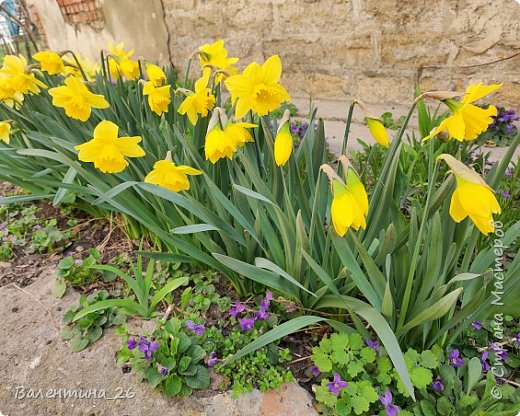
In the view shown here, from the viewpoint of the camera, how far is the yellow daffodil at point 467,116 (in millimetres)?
943

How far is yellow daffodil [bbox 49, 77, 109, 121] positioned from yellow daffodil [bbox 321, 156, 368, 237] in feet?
3.48

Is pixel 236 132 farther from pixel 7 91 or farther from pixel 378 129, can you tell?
pixel 7 91

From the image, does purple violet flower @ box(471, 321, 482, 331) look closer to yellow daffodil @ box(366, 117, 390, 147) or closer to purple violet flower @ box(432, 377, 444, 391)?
purple violet flower @ box(432, 377, 444, 391)

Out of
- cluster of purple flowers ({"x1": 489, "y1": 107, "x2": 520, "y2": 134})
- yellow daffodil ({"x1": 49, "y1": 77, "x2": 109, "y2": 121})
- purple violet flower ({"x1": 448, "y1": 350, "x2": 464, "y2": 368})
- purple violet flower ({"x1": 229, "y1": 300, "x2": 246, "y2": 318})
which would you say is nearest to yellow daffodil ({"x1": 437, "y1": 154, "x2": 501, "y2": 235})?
purple violet flower ({"x1": 448, "y1": 350, "x2": 464, "y2": 368})

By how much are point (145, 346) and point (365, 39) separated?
279cm

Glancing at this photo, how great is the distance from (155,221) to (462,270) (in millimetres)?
1094

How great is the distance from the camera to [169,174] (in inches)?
50.3

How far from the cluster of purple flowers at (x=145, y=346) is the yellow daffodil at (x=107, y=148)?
548 millimetres

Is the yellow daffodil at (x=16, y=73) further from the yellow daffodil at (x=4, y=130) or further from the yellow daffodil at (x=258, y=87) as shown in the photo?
the yellow daffodil at (x=258, y=87)

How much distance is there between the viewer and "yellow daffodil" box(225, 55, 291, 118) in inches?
45.2

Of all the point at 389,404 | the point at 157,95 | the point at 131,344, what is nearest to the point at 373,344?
the point at 389,404

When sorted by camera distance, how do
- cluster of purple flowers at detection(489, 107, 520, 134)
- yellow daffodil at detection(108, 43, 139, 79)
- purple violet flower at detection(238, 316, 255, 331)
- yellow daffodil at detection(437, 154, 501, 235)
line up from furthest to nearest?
cluster of purple flowers at detection(489, 107, 520, 134), yellow daffodil at detection(108, 43, 139, 79), purple violet flower at detection(238, 316, 255, 331), yellow daffodil at detection(437, 154, 501, 235)

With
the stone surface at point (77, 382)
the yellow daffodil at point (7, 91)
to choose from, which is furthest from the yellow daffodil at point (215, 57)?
the stone surface at point (77, 382)

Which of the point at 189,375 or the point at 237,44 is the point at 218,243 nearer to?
the point at 189,375
